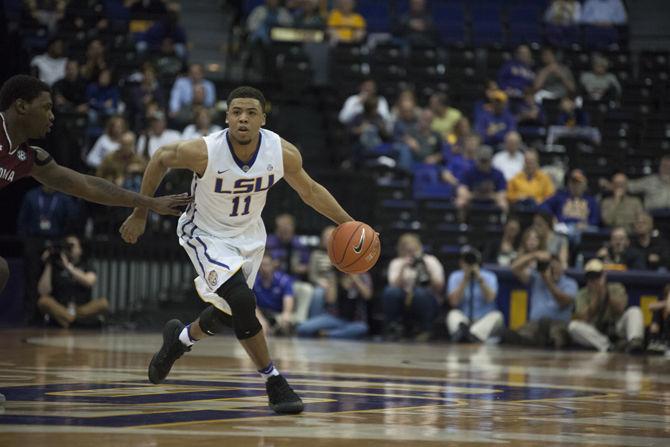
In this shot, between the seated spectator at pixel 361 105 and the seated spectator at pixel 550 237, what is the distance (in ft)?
11.6

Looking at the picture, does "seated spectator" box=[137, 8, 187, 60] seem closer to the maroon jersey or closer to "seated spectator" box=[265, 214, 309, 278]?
"seated spectator" box=[265, 214, 309, 278]

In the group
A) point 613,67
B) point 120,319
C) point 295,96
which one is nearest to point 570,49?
point 613,67

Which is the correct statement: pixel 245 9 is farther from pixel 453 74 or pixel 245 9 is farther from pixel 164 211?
pixel 164 211

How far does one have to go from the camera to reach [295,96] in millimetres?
20484

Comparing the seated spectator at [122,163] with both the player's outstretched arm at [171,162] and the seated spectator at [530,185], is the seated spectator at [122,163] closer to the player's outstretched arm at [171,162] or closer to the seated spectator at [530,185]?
the seated spectator at [530,185]

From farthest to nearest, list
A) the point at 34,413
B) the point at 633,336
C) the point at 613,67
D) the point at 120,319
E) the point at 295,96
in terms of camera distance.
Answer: the point at 613,67, the point at 295,96, the point at 120,319, the point at 633,336, the point at 34,413

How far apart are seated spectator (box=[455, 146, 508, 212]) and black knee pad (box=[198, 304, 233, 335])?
33.8ft

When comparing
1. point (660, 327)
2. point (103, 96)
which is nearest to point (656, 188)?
point (660, 327)

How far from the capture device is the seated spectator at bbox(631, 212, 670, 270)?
16609 millimetres

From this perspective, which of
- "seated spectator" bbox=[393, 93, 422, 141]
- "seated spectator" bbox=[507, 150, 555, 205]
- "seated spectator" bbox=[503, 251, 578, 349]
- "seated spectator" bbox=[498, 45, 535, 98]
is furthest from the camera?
"seated spectator" bbox=[498, 45, 535, 98]

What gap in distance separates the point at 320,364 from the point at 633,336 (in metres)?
5.31

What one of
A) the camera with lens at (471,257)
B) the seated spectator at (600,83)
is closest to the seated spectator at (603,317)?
the camera with lens at (471,257)

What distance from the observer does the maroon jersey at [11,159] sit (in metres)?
7.12

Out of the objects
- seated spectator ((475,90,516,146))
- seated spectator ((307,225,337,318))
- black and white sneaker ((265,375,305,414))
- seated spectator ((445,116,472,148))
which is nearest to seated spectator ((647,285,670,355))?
seated spectator ((307,225,337,318))
